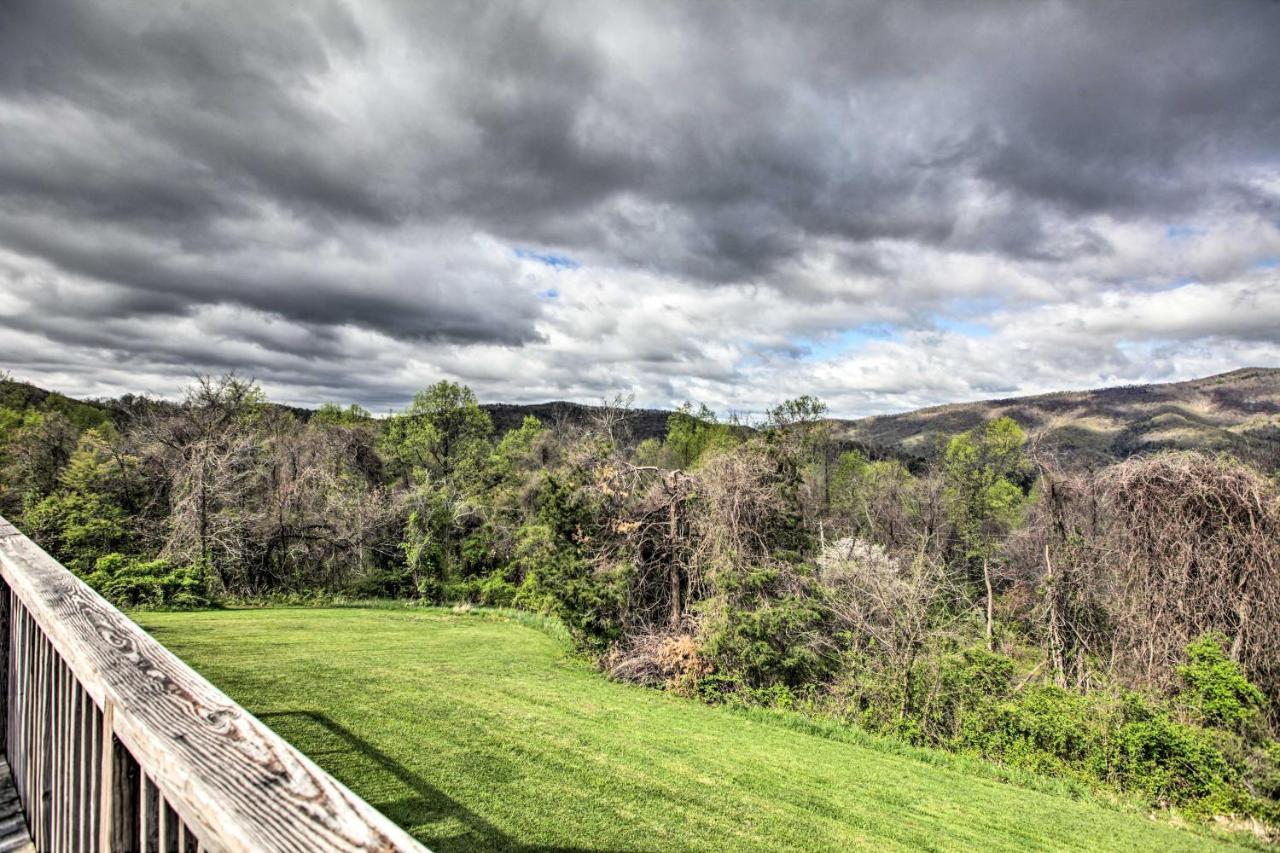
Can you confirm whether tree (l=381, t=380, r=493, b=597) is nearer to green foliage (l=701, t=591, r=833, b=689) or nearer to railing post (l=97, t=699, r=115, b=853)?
green foliage (l=701, t=591, r=833, b=689)

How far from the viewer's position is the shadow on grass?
15.9 feet

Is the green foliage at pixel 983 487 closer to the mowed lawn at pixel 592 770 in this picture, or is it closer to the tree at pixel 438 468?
the mowed lawn at pixel 592 770

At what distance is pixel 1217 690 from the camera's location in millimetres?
11031

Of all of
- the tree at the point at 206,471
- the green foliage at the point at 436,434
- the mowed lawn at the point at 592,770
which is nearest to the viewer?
the mowed lawn at the point at 592,770

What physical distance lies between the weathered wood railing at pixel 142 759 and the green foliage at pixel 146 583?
19728mm

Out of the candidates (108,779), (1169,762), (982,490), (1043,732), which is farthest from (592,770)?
(982,490)

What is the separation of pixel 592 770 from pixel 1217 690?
11984 millimetres

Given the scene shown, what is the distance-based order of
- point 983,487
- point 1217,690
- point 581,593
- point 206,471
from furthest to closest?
point 983,487, point 206,471, point 581,593, point 1217,690

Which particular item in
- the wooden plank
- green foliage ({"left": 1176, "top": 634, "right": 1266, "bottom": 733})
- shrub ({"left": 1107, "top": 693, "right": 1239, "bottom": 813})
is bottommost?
shrub ({"left": 1107, "top": 693, "right": 1239, "bottom": 813})

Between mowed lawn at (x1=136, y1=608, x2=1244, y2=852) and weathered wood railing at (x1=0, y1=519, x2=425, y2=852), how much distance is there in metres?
3.42

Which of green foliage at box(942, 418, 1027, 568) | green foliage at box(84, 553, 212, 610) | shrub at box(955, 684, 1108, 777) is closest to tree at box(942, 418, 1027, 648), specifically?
green foliage at box(942, 418, 1027, 568)

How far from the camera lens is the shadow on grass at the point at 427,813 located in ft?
15.9

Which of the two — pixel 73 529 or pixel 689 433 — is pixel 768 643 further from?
pixel 689 433

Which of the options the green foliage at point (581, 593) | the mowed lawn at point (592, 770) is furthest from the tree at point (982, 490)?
the mowed lawn at point (592, 770)
